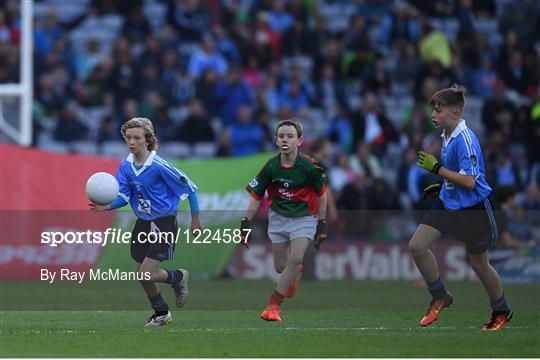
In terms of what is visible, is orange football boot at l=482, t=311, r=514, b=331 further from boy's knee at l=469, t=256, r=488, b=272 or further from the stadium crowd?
the stadium crowd

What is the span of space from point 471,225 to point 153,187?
9.61ft

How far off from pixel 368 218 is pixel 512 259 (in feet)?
6.71

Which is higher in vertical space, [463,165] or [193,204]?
[463,165]

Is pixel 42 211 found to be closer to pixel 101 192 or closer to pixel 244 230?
pixel 244 230

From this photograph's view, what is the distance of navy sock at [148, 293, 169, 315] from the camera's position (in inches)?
492

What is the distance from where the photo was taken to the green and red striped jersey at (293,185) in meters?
13.2

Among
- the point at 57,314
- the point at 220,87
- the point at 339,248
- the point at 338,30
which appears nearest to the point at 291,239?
the point at 57,314

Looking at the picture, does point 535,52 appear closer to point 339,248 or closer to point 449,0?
point 449,0

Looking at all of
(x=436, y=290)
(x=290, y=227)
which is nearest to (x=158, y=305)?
(x=290, y=227)

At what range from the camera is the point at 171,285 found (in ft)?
41.7

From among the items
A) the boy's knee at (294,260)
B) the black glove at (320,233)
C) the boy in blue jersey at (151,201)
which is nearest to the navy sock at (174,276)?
the boy in blue jersey at (151,201)

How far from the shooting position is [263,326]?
491 inches

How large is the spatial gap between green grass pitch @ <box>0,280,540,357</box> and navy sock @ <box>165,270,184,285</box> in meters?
0.43

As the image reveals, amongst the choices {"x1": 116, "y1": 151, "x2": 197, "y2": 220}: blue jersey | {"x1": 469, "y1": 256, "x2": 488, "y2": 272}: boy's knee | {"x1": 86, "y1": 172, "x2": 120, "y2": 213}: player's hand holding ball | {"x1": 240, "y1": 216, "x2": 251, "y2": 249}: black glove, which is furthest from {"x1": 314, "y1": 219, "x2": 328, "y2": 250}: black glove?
{"x1": 86, "y1": 172, "x2": 120, "y2": 213}: player's hand holding ball
